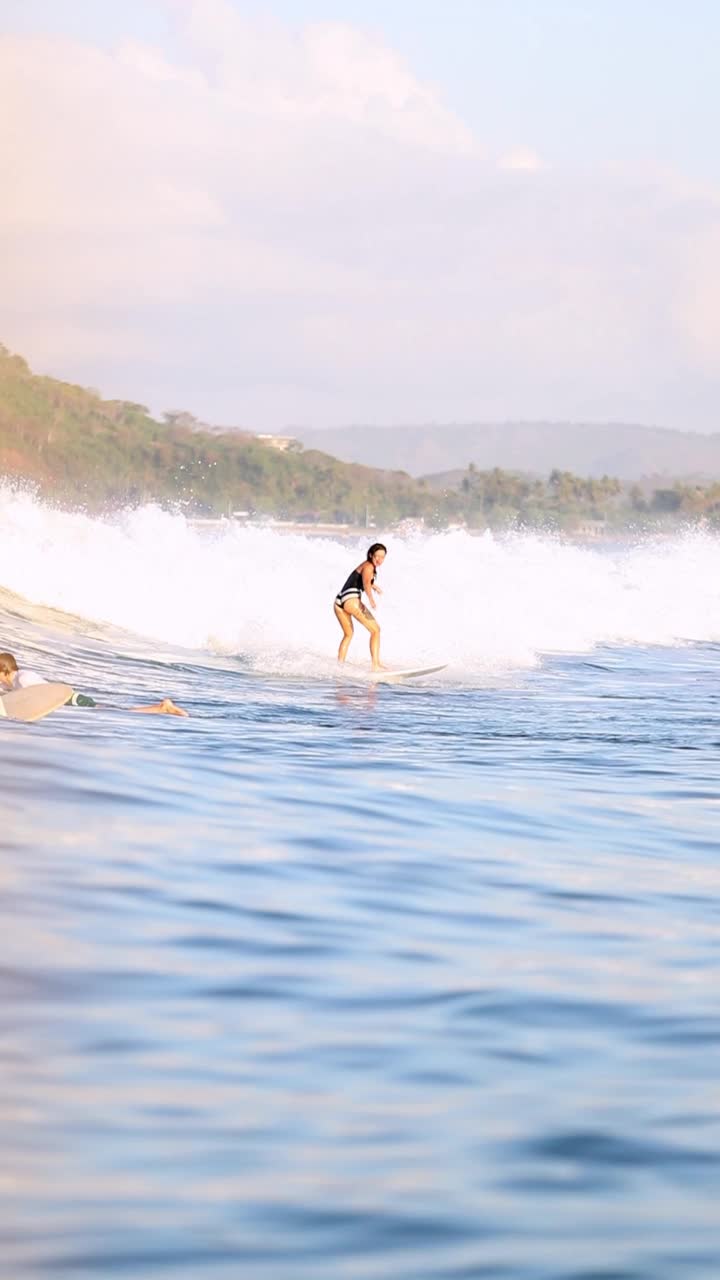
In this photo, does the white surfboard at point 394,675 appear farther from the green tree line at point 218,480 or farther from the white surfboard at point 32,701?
the green tree line at point 218,480

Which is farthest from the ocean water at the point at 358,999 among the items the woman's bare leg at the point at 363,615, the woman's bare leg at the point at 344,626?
the woman's bare leg at the point at 344,626

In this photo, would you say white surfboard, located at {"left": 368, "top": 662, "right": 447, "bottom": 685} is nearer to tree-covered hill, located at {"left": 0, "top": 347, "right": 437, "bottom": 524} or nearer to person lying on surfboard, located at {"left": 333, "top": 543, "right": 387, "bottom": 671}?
person lying on surfboard, located at {"left": 333, "top": 543, "right": 387, "bottom": 671}

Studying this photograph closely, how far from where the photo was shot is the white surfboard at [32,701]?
13.0m

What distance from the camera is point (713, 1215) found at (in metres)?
4.08

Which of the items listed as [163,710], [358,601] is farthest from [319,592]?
[163,710]

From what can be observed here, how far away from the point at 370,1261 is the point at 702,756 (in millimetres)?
9743

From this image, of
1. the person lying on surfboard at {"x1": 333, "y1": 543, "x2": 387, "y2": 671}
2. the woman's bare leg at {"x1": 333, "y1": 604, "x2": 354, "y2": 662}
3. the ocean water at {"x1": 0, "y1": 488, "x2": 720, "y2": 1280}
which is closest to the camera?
the ocean water at {"x1": 0, "y1": 488, "x2": 720, "y2": 1280}

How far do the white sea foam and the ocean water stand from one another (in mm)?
10275

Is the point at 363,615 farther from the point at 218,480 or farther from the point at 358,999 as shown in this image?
the point at 218,480

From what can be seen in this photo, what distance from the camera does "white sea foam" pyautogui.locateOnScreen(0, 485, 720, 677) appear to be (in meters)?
27.3

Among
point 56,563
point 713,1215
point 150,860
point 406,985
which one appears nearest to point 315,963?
point 406,985

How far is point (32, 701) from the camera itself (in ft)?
43.4

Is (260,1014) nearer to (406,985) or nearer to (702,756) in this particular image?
(406,985)

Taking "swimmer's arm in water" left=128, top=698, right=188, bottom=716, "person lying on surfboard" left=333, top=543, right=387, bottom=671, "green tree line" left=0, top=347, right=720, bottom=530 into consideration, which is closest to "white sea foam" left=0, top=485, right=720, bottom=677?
"person lying on surfboard" left=333, top=543, right=387, bottom=671
